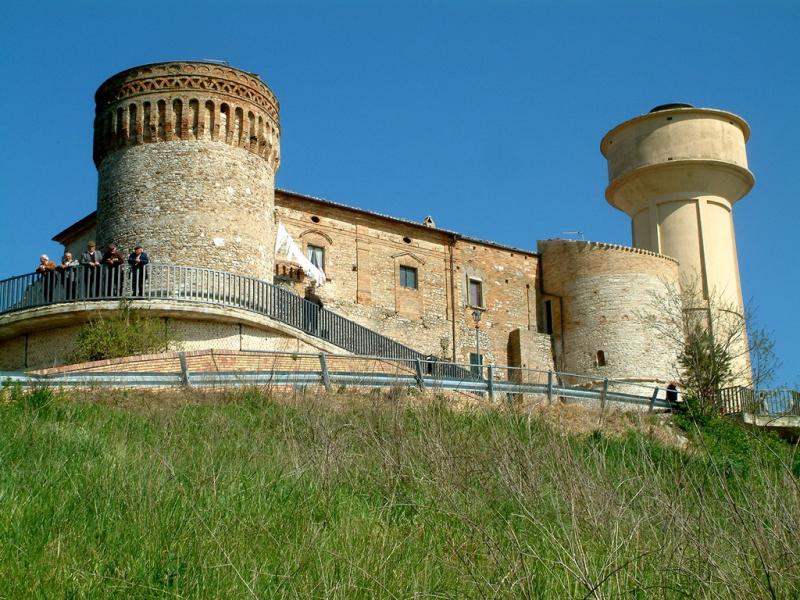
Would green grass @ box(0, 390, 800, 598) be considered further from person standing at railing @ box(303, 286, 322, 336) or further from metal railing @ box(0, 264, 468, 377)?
person standing at railing @ box(303, 286, 322, 336)

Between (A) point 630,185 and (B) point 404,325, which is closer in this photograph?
(B) point 404,325

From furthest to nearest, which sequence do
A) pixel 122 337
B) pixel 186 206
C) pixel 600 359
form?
pixel 600 359, pixel 186 206, pixel 122 337

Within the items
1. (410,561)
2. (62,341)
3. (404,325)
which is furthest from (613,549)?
(404,325)

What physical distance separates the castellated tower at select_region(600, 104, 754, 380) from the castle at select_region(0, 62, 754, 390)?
6 cm

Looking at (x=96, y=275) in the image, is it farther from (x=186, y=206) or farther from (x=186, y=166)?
(x=186, y=166)

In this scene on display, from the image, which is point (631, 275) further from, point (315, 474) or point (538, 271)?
point (315, 474)

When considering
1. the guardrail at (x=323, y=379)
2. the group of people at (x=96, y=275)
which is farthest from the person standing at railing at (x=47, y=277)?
the guardrail at (x=323, y=379)

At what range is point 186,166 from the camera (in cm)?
2425

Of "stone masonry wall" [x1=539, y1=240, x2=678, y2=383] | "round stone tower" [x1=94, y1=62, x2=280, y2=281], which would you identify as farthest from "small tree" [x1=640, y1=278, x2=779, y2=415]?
"round stone tower" [x1=94, y1=62, x2=280, y2=281]

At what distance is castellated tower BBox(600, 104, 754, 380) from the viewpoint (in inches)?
1480

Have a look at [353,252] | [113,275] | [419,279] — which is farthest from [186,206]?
[419,279]

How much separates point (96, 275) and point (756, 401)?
17240 mm

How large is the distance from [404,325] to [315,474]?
2511 cm

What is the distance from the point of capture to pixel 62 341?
22.7 meters
